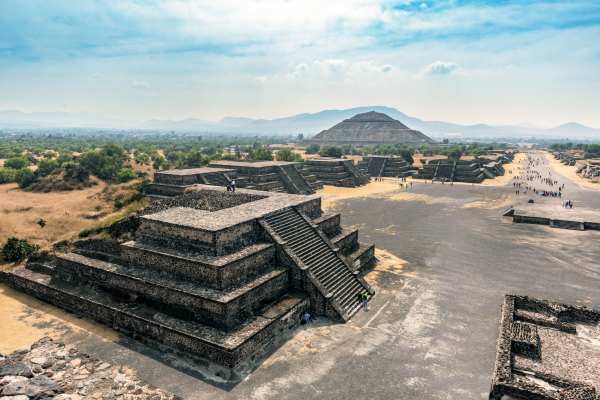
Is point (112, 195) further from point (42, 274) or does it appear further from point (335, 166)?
point (335, 166)

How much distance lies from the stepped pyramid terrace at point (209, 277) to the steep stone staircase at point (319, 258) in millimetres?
76

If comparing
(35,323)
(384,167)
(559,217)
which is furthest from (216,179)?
(384,167)

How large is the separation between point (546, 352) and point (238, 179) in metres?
37.6

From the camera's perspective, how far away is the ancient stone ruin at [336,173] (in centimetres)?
6366

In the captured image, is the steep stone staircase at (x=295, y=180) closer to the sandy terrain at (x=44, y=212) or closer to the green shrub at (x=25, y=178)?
the sandy terrain at (x=44, y=212)

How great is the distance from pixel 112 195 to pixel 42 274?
74.5ft

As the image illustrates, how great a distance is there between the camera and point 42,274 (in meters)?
20.6

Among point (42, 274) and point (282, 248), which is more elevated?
point (282, 248)

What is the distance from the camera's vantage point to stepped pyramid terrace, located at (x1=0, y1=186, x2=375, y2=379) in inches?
555

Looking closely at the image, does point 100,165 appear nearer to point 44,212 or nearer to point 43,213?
point 44,212

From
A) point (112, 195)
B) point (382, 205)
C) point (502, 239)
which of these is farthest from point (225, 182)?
point (502, 239)

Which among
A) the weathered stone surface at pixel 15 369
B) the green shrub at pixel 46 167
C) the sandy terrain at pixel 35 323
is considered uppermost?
the green shrub at pixel 46 167

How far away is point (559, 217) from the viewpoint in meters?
35.5

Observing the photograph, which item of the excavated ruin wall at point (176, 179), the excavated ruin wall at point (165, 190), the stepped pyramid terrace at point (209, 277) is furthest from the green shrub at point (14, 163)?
the stepped pyramid terrace at point (209, 277)
